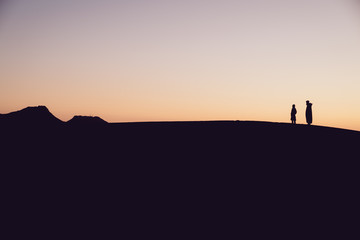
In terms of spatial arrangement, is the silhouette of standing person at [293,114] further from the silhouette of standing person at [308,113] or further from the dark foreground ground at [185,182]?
the dark foreground ground at [185,182]

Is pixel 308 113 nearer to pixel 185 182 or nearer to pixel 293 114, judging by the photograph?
pixel 293 114

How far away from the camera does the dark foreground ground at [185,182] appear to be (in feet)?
44.5

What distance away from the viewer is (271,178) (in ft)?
53.5

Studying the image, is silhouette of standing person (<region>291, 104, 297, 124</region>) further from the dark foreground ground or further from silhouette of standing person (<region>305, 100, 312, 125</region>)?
the dark foreground ground

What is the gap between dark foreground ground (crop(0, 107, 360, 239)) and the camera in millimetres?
13570

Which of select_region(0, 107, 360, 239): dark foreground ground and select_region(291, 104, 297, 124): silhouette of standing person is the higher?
select_region(291, 104, 297, 124): silhouette of standing person

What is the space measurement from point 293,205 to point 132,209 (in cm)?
683

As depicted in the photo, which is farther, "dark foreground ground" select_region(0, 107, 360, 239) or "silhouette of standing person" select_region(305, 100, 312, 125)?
"silhouette of standing person" select_region(305, 100, 312, 125)

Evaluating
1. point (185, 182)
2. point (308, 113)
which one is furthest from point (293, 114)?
point (185, 182)

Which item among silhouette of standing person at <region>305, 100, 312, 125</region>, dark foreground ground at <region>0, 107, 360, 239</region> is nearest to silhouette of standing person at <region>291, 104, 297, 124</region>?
silhouette of standing person at <region>305, 100, 312, 125</region>

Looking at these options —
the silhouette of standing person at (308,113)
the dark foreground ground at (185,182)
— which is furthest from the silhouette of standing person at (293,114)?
the dark foreground ground at (185,182)

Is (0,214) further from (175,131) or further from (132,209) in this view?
(175,131)

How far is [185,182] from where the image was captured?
1625cm

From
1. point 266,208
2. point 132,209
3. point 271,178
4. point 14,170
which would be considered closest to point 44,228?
point 132,209
